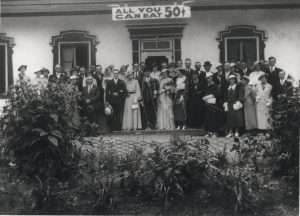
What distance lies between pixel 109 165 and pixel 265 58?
622 centimetres

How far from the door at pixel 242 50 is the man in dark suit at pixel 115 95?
9.71ft

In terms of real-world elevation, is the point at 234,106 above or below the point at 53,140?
above

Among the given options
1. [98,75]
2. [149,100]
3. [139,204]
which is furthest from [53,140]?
[98,75]

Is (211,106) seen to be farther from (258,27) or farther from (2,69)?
(2,69)

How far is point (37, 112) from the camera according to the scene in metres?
5.60

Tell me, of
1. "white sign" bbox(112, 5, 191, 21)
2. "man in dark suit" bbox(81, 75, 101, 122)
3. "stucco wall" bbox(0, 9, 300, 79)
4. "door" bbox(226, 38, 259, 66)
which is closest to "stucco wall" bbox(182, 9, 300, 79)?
"stucco wall" bbox(0, 9, 300, 79)

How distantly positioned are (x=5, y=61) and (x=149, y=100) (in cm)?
388

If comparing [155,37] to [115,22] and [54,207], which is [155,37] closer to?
Answer: [115,22]

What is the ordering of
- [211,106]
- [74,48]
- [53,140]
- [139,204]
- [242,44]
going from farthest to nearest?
1. [74,48]
2. [242,44]
3. [211,106]
4. [139,204]
5. [53,140]

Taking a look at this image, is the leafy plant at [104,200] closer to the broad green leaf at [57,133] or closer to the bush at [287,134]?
the broad green leaf at [57,133]

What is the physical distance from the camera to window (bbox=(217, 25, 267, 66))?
11.2m

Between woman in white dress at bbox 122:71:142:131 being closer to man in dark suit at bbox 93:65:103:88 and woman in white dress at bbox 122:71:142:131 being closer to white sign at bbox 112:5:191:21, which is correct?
man in dark suit at bbox 93:65:103:88

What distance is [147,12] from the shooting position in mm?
10273

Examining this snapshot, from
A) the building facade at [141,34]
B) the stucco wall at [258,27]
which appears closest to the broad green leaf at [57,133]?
the building facade at [141,34]
